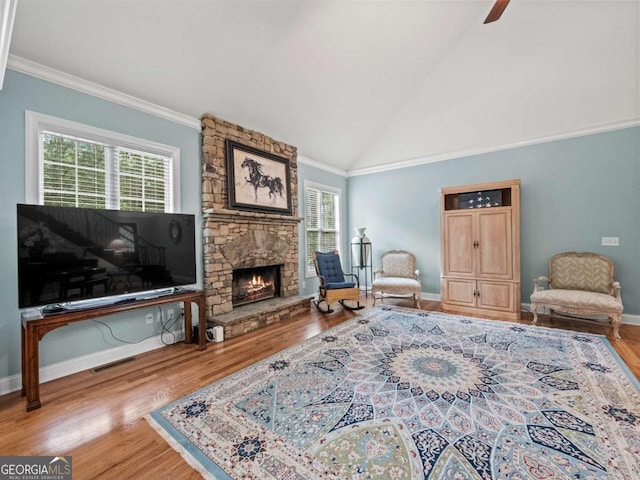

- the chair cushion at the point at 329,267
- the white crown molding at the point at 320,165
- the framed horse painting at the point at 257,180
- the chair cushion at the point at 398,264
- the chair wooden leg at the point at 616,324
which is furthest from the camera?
the chair cushion at the point at 398,264

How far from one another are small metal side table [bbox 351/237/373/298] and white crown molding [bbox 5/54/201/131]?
3808 millimetres

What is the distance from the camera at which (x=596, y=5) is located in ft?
10.8

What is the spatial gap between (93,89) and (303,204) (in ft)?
11.2

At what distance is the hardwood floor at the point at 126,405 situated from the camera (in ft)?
5.18

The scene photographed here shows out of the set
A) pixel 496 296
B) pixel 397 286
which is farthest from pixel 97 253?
pixel 496 296

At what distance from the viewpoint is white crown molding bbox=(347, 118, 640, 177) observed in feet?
13.1

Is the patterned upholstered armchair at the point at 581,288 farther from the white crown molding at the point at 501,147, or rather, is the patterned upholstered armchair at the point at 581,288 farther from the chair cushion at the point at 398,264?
the chair cushion at the point at 398,264

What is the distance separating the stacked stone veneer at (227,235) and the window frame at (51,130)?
2.17ft

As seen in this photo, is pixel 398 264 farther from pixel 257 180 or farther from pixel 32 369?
pixel 32 369

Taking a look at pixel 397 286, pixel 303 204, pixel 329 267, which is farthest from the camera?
pixel 303 204

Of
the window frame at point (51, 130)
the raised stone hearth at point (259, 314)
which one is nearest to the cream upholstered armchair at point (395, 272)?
the raised stone hearth at point (259, 314)

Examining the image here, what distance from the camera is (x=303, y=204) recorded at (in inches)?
217

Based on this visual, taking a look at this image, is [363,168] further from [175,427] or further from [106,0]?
[175,427]

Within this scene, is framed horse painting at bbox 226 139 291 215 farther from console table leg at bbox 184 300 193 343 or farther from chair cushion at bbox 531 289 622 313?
chair cushion at bbox 531 289 622 313
